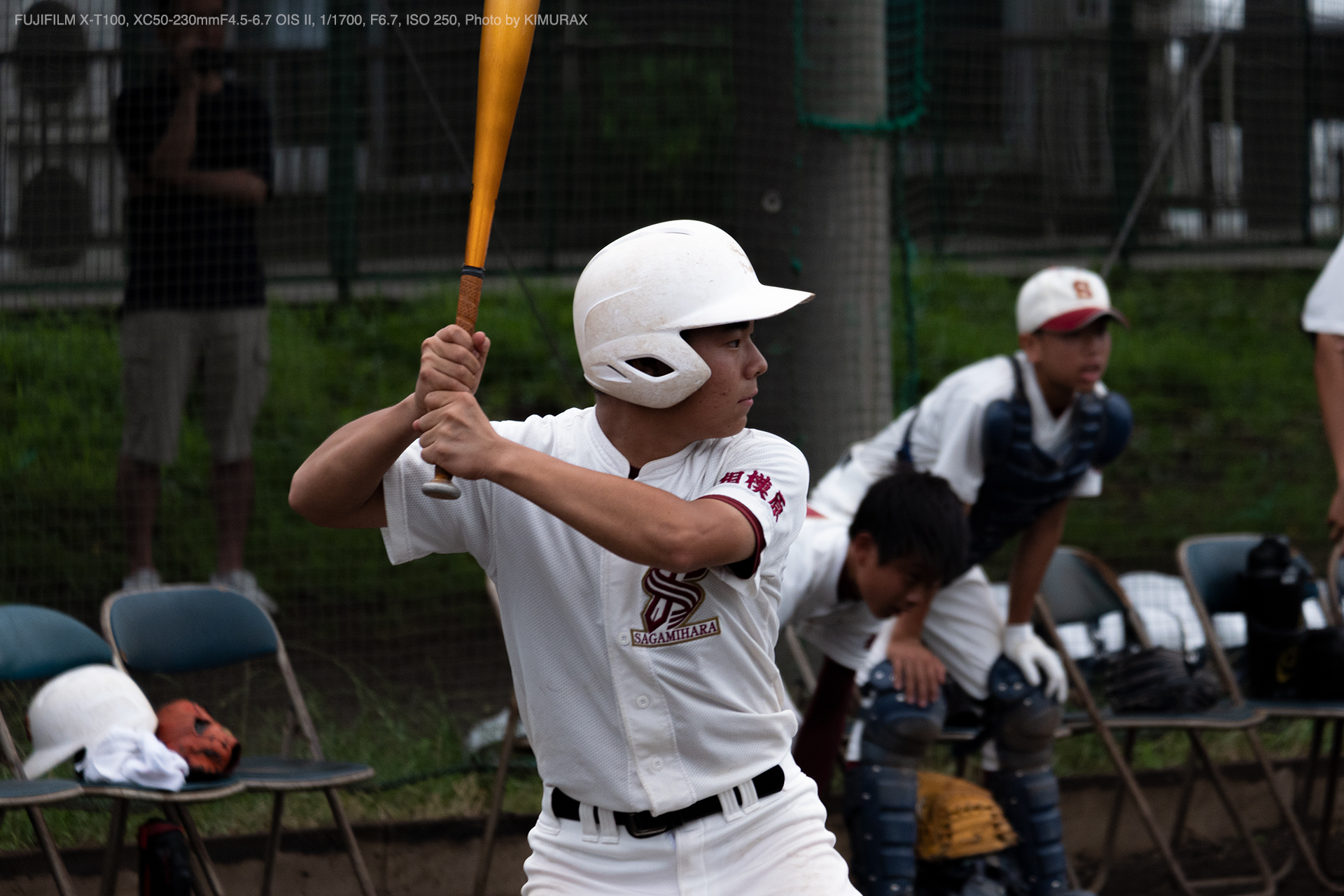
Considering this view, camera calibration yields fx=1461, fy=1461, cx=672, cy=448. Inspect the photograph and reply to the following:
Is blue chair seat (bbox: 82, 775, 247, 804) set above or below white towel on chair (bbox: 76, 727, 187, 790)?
below

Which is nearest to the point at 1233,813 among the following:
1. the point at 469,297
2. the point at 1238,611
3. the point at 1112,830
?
the point at 1112,830

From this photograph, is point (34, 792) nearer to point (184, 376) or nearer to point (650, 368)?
point (650, 368)

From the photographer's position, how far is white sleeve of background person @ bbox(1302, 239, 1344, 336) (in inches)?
178

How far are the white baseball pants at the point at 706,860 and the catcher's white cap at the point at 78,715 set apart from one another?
172 cm

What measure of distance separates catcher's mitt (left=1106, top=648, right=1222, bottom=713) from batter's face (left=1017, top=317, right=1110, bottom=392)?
94 centimetres

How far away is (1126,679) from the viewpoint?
4.64 meters

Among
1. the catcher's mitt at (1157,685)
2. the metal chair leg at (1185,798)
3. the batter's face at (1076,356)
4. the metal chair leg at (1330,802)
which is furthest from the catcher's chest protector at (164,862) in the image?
the metal chair leg at (1330,802)

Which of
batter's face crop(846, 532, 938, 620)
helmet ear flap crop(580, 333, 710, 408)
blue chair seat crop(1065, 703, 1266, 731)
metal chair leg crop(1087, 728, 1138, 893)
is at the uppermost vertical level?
helmet ear flap crop(580, 333, 710, 408)

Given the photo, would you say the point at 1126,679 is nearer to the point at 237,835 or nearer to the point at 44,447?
the point at 237,835

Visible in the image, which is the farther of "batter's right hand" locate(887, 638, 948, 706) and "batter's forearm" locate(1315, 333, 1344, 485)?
"batter's forearm" locate(1315, 333, 1344, 485)

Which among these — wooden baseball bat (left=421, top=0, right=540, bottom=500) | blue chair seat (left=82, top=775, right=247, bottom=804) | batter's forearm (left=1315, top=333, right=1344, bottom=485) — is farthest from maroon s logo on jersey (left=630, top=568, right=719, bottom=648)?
batter's forearm (left=1315, top=333, right=1344, bottom=485)

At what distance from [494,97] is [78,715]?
6.92 ft

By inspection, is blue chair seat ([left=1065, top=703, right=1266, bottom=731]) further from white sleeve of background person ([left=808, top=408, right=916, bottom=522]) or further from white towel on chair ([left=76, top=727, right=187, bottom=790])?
white towel on chair ([left=76, top=727, right=187, bottom=790])

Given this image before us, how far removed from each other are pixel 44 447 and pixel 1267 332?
654 cm
